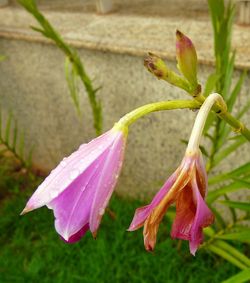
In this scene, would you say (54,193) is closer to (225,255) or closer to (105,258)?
(225,255)

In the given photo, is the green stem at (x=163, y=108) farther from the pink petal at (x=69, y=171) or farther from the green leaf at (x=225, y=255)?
the green leaf at (x=225, y=255)

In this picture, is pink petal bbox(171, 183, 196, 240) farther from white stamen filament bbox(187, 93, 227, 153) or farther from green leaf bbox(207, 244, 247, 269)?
green leaf bbox(207, 244, 247, 269)

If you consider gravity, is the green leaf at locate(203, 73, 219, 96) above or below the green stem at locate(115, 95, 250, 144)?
below

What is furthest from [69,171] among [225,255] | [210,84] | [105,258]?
[105,258]

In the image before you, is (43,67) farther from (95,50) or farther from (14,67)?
(95,50)

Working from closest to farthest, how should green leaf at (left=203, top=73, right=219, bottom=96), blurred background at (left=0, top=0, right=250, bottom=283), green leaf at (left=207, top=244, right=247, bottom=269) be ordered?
green leaf at (left=203, top=73, right=219, bottom=96), green leaf at (left=207, top=244, right=247, bottom=269), blurred background at (left=0, top=0, right=250, bottom=283)

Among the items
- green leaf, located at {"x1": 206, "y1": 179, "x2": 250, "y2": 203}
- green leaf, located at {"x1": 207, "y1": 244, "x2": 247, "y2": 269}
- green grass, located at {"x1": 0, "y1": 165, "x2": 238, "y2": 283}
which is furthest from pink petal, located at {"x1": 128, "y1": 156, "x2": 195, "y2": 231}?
green grass, located at {"x1": 0, "y1": 165, "x2": 238, "y2": 283}

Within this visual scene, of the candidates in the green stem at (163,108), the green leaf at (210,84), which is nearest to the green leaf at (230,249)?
the green leaf at (210,84)
